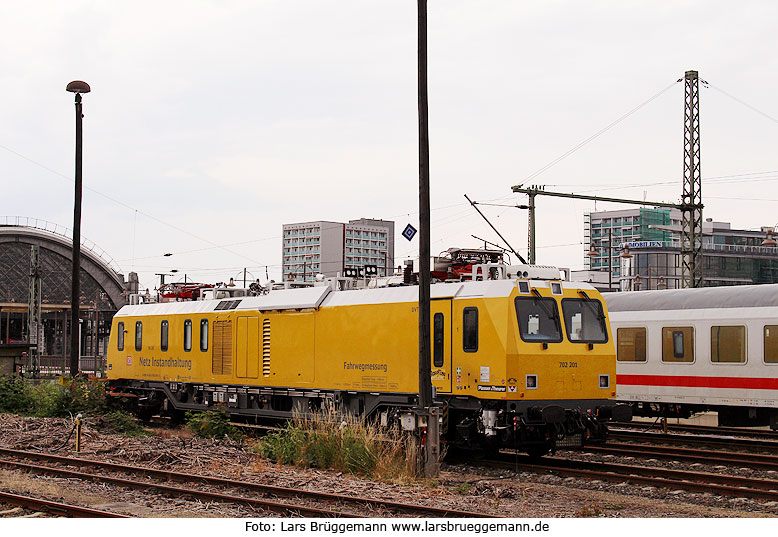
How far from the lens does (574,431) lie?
1605 centimetres

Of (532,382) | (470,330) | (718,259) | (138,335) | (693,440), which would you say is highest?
(718,259)

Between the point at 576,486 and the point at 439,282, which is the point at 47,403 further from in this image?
the point at 576,486

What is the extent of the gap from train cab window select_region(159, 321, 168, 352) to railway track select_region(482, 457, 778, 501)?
1095cm

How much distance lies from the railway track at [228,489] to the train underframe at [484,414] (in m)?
4.07

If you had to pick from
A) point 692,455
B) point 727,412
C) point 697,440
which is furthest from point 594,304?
point 727,412

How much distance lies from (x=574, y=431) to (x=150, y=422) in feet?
47.6

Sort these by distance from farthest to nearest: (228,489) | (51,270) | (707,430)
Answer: (51,270), (707,430), (228,489)

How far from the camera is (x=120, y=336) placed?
2692 centimetres

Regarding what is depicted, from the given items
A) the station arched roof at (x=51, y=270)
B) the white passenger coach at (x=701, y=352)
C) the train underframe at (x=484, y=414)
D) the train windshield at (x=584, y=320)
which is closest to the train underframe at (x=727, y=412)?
the white passenger coach at (x=701, y=352)

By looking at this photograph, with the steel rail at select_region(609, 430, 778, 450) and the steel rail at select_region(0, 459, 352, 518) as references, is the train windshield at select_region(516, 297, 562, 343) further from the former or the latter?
the steel rail at select_region(609, 430, 778, 450)

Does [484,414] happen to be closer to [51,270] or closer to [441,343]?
[441,343]

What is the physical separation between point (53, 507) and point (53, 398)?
559 inches

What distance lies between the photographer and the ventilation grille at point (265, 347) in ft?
68.1

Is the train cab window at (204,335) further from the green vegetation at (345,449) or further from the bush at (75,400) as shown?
the green vegetation at (345,449)
